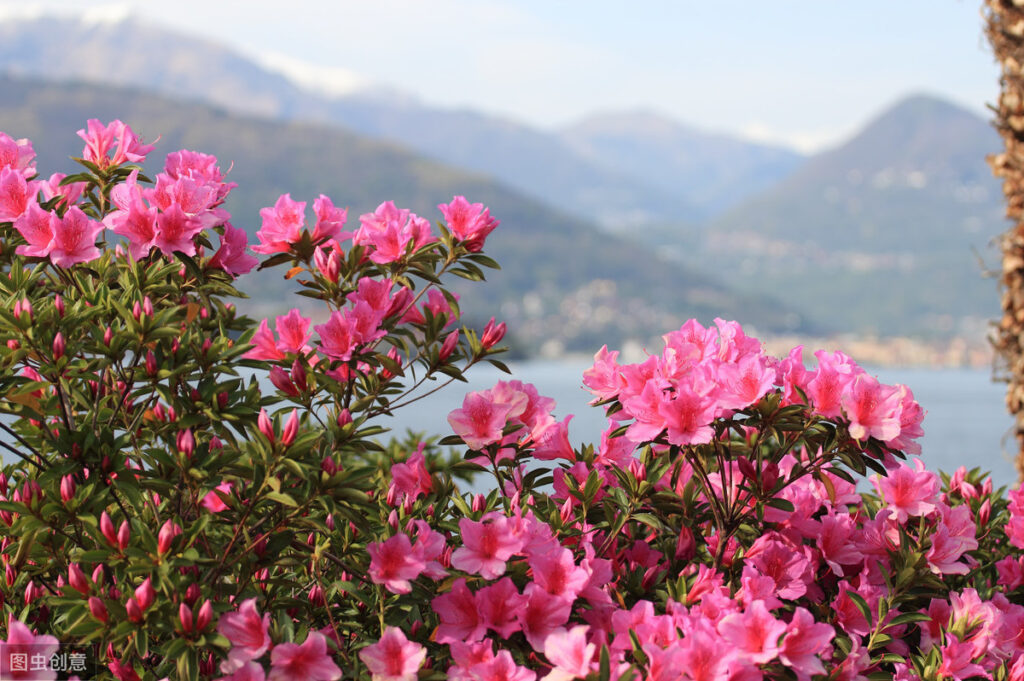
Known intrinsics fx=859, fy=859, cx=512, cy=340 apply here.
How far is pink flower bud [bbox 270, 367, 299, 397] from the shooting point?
2.02m

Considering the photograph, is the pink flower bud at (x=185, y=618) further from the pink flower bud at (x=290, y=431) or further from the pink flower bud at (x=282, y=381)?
the pink flower bud at (x=282, y=381)

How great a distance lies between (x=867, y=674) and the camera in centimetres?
216

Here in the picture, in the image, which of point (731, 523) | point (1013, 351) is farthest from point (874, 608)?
point (1013, 351)

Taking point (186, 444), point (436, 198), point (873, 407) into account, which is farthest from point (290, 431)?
point (436, 198)

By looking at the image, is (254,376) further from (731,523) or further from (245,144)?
(245,144)

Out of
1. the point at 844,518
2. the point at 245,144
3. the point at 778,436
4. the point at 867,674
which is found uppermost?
the point at 245,144

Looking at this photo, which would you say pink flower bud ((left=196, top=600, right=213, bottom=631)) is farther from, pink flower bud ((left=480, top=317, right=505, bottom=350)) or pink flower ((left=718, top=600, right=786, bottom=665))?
pink flower ((left=718, top=600, right=786, bottom=665))

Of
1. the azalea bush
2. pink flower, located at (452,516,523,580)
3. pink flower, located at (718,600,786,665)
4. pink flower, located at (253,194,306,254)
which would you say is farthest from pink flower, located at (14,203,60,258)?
pink flower, located at (718,600,786,665)

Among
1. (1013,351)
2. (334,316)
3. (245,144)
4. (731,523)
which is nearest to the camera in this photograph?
(334,316)

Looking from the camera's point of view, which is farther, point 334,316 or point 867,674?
point 867,674

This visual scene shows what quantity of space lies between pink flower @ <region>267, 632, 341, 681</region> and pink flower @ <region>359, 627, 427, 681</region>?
0.24 feet

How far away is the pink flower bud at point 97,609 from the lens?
171cm

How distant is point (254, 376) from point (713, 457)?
1.23m

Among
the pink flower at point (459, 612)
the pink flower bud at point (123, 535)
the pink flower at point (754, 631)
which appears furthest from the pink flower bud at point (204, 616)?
the pink flower at point (754, 631)
